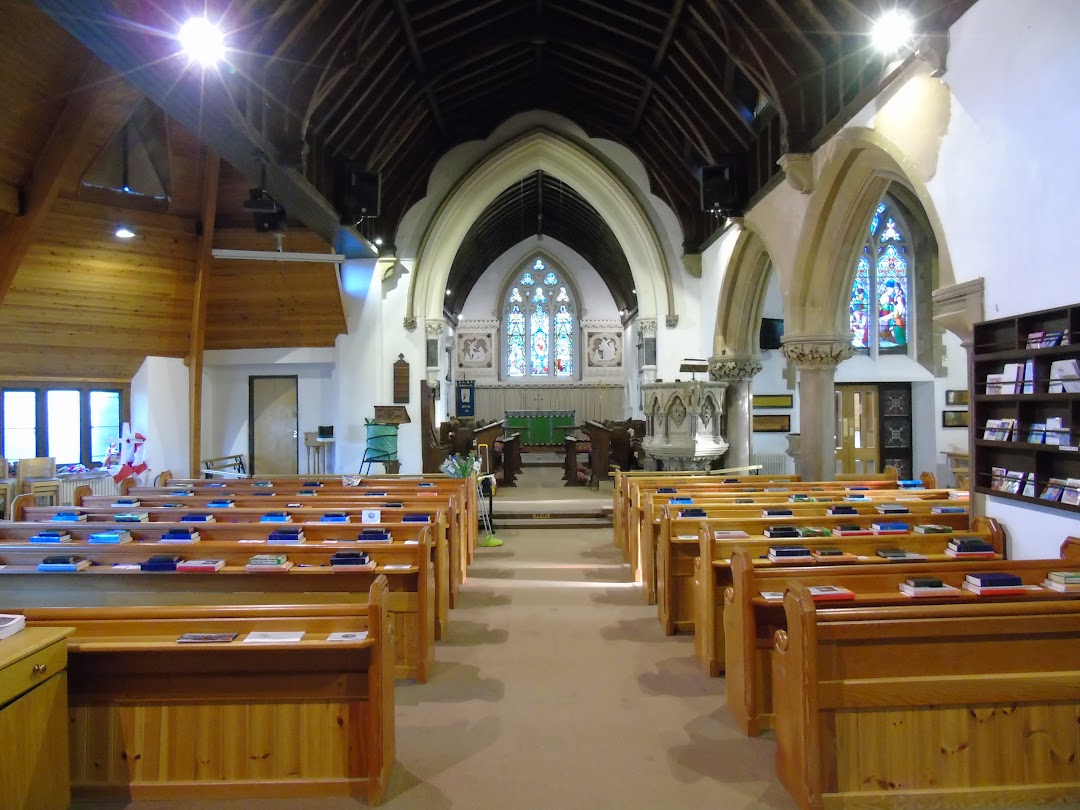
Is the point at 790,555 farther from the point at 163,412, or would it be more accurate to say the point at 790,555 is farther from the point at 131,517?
the point at 163,412

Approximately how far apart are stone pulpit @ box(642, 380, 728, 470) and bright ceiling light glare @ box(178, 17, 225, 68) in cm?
591

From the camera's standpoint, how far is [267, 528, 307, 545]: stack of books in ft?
13.9

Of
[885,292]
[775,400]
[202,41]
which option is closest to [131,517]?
[202,41]

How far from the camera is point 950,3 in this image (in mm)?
4340

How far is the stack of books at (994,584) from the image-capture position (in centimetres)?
305

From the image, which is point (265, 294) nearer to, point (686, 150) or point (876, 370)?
point (686, 150)

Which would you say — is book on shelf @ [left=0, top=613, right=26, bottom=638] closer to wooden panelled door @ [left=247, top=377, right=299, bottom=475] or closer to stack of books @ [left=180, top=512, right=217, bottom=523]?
stack of books @ [left=180, top=512, right=217, bottom=523]

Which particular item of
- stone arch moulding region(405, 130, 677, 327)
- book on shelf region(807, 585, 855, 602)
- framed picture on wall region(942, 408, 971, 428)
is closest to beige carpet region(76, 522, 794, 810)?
book on shelf region(807, 585, 855, 602)

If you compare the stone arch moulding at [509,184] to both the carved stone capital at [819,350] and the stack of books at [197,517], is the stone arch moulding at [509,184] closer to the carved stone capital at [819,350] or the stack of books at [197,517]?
the carved stone capital at [819,350]

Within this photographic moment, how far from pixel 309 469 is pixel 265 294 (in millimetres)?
2991

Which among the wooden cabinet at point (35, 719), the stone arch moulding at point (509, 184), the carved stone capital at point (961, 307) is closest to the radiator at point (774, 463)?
the stone arch moulding at point (509, 184)

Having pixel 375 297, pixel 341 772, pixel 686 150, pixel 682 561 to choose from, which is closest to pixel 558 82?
pixel 686 150

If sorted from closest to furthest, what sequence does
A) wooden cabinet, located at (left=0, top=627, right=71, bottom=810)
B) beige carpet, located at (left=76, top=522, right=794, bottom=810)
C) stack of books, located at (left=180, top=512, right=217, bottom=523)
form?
wooden cabinet, located at (left=0, top=627, right=71, bottom=810) → beige carpet, located at (left=76, top=522, right=794, bottom=810) → stack of books, located at (left=180, top=512, right=217, bottom=523)

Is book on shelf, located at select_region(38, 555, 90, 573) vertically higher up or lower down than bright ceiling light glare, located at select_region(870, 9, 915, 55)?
lower down
